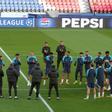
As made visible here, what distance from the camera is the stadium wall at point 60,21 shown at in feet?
159

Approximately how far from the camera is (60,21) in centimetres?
4912

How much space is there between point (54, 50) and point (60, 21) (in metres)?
11.4

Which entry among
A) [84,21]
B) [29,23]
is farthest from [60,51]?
[84,21]

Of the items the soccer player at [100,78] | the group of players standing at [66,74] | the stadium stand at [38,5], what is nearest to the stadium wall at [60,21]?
the stadium stand at [38,5]

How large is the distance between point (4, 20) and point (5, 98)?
24.1m

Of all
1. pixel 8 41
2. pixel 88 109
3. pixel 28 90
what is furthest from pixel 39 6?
pixel 88 109

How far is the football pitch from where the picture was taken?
2338 cm

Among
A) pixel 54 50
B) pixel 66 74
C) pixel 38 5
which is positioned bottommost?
pixel 66 74

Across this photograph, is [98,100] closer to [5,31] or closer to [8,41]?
[8,41]

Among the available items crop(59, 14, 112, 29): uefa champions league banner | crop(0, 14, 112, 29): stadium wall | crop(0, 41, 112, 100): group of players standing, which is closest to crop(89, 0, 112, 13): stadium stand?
crop(59, 14, 112, 29): uefa champions league banner

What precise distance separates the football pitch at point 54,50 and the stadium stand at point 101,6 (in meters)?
6.37

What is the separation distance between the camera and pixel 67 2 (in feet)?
183

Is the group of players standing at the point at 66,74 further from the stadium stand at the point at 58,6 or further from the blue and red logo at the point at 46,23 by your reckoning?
the stadium stand at the point at 58,6

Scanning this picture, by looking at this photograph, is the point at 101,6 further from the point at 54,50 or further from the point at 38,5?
the point at 54,50
